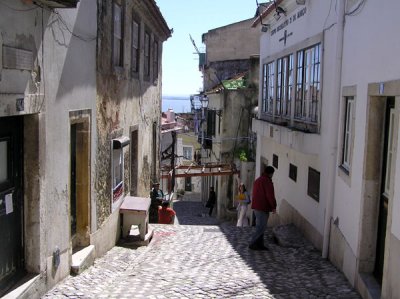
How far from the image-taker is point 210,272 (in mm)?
7754

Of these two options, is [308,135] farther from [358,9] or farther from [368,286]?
[368,286]

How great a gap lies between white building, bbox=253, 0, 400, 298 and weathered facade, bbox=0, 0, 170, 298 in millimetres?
3550

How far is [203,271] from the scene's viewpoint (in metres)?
7.85

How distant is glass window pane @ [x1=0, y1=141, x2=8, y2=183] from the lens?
519 cm

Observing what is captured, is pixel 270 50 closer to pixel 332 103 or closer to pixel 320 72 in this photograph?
pixel 320 72

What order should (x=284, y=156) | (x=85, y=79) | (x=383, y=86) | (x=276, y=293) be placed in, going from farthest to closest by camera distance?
1. (x=284, y=156)
2. (x=85, y=79)
3. (x=276, y=293)
4. (x=383, y=86)

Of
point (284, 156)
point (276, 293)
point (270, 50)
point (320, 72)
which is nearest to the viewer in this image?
point (276, 293)

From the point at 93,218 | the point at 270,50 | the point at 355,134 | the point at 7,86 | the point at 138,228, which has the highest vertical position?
the point at 270,50

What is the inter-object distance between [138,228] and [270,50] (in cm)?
663

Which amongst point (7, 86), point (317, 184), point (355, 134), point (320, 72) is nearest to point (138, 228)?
point (317, 184)

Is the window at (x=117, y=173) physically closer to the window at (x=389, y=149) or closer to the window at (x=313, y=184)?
the window at (x=313, y=184)

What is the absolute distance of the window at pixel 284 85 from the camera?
40.5 ft

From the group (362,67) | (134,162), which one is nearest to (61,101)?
(362,67)

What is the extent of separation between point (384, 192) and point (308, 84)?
16.2ft
